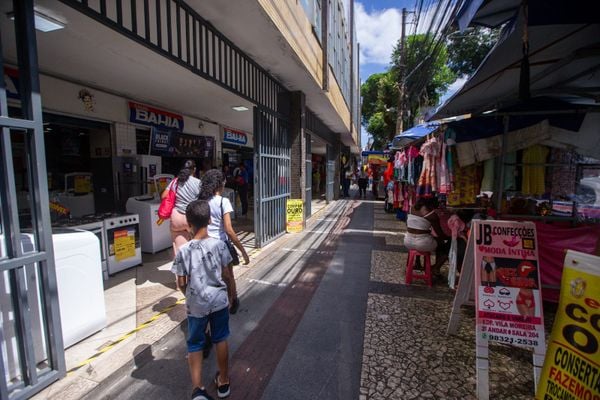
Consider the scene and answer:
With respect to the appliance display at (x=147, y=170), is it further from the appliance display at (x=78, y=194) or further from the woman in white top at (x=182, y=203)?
the woman in white top at (x=182, y=203)

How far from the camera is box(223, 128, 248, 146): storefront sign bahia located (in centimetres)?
1097

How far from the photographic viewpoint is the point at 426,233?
428 centimetres

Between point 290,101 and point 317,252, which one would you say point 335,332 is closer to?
point 317,252

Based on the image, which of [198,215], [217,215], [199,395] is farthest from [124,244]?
[199,395]

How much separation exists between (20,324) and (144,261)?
10.9 ft

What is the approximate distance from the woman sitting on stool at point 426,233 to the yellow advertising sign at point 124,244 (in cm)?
432

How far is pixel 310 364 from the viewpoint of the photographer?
2.63m

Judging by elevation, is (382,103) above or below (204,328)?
above

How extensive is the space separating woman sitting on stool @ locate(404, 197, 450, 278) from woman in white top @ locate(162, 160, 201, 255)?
3.03 m

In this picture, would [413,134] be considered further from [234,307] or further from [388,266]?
[234,307]

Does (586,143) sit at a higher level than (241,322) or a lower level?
higher

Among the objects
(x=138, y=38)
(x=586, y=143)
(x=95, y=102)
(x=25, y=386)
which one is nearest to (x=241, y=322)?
(x=25, y=386)

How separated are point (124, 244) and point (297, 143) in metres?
4.72

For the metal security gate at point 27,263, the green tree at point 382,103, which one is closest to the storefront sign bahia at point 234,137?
the metal security gate at point 27,263
